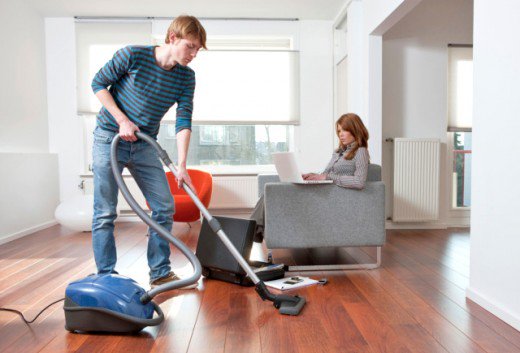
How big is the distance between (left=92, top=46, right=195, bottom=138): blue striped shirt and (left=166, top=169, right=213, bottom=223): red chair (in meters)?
1.84

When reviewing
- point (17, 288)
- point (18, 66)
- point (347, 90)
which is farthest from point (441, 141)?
point (18, 66)

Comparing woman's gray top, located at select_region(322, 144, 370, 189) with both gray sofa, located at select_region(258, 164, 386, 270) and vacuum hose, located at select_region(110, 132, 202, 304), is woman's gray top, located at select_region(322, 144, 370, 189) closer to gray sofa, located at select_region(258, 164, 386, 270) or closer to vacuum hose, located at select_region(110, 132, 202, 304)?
gray sofa, located at select_region(258, 164, 386, 270)

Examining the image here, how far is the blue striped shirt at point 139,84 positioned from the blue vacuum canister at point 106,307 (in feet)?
2.60

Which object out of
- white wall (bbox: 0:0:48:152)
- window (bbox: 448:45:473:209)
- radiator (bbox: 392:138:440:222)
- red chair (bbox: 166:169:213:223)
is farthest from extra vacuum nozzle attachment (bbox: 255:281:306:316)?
white wall (bbox: 0:0:48:152)

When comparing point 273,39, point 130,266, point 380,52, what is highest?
point 273,39

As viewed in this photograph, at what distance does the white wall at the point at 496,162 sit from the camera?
5.70 ft

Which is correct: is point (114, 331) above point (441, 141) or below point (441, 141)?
below

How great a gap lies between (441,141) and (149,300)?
3552 millimetres

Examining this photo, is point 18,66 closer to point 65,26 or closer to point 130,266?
point 65,26

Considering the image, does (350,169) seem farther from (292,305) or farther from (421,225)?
(421,225)

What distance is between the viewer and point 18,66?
4.38 m

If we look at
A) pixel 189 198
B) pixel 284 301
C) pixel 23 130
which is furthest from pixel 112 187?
pixel 23 130

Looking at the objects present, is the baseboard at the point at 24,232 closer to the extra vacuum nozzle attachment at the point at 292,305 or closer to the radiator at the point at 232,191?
the radiator at the point at 232,191

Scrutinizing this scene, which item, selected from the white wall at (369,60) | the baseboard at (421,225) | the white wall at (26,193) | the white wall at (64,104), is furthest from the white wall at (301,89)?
the baseboard at (421,225)
